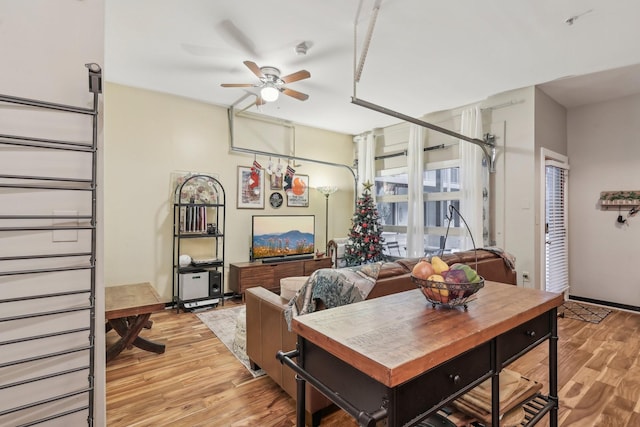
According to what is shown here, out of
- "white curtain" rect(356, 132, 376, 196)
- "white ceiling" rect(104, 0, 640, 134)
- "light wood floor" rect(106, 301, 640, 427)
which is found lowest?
"light wood floor" rect(106, 301, 640, 427)

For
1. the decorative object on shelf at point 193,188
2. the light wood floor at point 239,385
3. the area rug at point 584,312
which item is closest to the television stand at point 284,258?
the decorative object on shelf at point 193,188

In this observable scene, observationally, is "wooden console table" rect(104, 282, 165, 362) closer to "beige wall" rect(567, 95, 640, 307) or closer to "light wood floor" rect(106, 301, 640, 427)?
"light wood floor" rect(106, 301, 640, 427)

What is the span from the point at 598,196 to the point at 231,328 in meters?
5.28

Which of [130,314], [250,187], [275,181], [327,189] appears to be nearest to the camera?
[130,314]

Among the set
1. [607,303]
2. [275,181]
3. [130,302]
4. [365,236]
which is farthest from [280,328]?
[607,303]

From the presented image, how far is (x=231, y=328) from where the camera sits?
3551mm

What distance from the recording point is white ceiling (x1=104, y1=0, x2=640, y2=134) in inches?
98.6

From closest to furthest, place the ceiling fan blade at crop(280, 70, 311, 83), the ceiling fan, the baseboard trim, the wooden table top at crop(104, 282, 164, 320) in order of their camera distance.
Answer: the wooden table top at crop(104, 282, 164, 320)
the ceiling fan blade at crop(280, 70, 311, 83)
the ceiling fan
the baseboard trim

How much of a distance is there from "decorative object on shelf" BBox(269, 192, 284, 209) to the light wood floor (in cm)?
252

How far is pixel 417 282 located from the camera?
1370 millimetres

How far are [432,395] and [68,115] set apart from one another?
1.86 metres

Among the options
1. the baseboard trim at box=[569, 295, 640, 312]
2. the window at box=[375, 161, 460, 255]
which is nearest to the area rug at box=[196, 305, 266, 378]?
the window at box=[375, 161, 460, 255]

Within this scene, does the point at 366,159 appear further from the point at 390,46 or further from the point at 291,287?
the point at 291,287

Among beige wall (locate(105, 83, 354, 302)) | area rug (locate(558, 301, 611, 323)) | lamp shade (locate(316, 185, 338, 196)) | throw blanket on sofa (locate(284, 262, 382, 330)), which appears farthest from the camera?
lamp shade (locate(316, 185, 338, 196))
